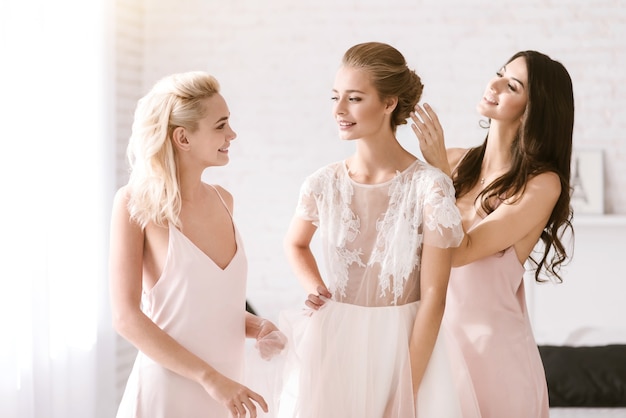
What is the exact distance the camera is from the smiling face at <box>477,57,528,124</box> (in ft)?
7.86

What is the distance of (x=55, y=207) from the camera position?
12.5 feet

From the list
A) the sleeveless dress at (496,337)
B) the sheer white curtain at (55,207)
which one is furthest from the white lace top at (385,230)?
the sheer white curtain at (55,207)

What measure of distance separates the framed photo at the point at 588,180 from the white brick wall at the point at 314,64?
74 mm

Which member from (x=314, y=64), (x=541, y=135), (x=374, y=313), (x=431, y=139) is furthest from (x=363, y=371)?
(x=314, y=64)

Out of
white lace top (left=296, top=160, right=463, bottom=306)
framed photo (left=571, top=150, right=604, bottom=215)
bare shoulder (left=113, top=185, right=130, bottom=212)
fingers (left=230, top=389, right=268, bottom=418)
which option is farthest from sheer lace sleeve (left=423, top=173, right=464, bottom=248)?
framed photo (left=571, top=150, right=604, bottom=215)

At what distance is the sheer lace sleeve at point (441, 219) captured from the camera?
1903 millimetres

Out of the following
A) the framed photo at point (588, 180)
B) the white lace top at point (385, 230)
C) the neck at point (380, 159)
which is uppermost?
the neck at point (380, 159)

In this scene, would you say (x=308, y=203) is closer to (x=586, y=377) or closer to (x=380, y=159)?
(x=380, y=159)

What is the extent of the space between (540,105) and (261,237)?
9.37 feet

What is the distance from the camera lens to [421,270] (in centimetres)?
195

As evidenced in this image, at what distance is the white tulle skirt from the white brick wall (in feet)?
9.83

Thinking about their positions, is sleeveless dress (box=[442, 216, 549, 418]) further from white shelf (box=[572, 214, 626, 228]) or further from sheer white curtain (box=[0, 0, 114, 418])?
white shelf (box=[572, 214, 626, 228])

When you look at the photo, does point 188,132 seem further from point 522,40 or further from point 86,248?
point 522,40

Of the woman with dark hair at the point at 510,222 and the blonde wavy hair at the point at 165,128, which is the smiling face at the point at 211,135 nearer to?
the blonde wavy hair at the point at 165,128
